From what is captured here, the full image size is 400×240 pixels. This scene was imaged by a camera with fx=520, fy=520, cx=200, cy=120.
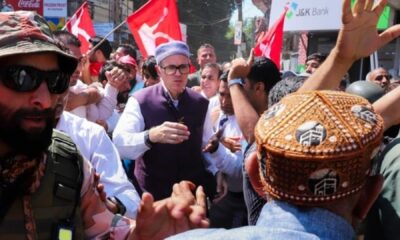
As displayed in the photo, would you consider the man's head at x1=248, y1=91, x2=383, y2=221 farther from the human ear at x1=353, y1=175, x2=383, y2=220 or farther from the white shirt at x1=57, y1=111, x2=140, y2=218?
the white shirt at x1=57, y1=111, x2=140, y2=218

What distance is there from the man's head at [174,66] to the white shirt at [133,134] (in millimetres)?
115

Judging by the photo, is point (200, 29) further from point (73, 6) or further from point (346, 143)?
point (346, 143)

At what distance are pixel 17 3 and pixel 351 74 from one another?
2032cm

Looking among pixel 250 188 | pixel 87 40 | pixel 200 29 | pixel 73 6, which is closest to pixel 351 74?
pixel 87 40

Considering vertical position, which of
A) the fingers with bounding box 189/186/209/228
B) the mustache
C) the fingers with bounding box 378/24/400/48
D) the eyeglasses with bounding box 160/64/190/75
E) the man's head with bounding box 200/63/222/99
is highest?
the fingers with bounding box 378/24/400/48

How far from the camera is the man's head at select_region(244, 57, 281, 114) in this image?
303 centimetres

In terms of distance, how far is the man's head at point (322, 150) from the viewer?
1.10 meters

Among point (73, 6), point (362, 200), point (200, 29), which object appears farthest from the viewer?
point (200, 29)

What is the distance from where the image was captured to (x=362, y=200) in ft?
3.95

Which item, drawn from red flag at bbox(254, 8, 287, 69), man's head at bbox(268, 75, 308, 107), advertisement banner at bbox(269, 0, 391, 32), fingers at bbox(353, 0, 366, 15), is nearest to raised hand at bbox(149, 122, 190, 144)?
man's head at bbox(268, 75, 308, 107)

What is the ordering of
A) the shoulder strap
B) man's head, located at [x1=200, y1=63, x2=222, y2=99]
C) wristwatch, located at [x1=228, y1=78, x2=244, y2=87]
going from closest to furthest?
the shoulder strap < wristwatch, located at [x1=228, y1=78, x2=244, y2=87] < man's head, located at [x1=200, y1=63, x2=222, y2=99]

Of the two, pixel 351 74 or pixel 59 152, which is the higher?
pixel 59 152

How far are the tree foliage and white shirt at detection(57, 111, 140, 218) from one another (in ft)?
129

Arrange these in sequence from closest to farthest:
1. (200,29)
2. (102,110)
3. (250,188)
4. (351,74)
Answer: (250,188) → (102,110) → (351,74) → (200,29)
